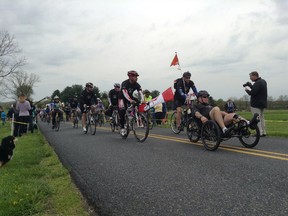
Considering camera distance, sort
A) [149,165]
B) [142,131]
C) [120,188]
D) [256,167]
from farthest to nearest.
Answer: [142,131]
[149,165]
[256,167]
[120,188]

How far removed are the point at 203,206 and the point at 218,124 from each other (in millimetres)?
3776

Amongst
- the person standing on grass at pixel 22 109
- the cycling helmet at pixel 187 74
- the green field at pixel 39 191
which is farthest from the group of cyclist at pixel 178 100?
the green field at pixel 39 191

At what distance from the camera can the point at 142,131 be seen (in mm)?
9945

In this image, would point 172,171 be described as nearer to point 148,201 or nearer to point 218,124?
point 148,201

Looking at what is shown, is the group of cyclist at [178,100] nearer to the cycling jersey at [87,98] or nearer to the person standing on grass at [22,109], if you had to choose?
the cycling jersey at [87,98]

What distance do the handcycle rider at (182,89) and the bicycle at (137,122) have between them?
5.82 ft

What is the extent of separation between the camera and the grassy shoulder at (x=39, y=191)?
160 inches

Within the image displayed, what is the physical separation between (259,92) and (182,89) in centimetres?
252

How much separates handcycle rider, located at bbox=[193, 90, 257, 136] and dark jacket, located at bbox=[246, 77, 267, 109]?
2.98 m

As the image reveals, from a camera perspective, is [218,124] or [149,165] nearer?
[149,165]

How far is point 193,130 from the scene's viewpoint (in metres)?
8.76

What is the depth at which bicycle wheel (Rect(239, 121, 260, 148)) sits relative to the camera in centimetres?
717

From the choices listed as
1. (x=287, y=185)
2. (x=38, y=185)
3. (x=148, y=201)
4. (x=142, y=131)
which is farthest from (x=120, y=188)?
(x=142, y=131)

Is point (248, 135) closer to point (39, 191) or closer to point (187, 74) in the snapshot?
point (187, 74)
